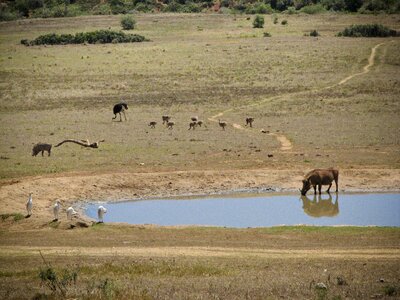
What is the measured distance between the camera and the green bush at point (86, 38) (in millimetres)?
83625

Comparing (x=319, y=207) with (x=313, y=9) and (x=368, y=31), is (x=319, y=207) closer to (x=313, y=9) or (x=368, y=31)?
(x=368, y=31)

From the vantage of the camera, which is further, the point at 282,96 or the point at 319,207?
the point at 282,96

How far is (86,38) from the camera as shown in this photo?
275 feet

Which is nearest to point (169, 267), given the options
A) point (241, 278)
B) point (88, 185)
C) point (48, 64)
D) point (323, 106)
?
point (241, 278)

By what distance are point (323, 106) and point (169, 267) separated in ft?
111

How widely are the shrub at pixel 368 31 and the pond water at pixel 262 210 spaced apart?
2212 inches

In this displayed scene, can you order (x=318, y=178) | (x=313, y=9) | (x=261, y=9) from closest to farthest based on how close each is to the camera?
(x=318, y=178) < (x=313, y=9) < (x=261, y=9)

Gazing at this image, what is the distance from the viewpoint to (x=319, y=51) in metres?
74.0

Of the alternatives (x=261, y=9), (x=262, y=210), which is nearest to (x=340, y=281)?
(x=262, y=210)

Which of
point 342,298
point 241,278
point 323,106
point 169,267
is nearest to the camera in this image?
point 342,298

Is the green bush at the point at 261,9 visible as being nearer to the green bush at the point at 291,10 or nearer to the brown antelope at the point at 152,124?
the green bush at the point at 291,10

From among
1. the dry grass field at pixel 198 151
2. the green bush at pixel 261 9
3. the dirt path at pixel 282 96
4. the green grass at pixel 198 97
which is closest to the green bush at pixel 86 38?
the green grass at pixel 198 97

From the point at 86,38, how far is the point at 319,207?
187ft

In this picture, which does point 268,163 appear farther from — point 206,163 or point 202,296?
point 202,296
